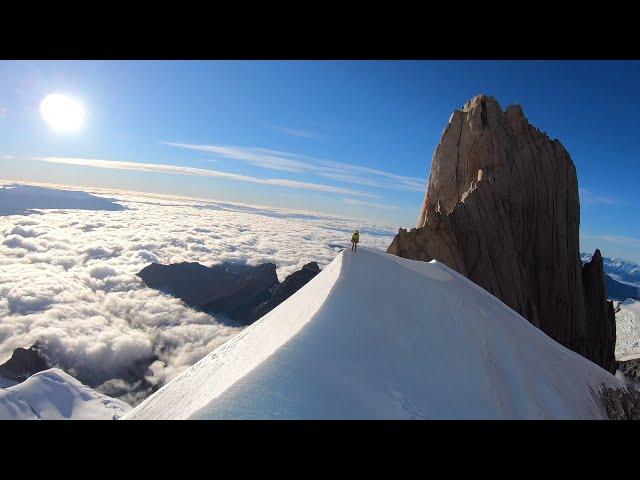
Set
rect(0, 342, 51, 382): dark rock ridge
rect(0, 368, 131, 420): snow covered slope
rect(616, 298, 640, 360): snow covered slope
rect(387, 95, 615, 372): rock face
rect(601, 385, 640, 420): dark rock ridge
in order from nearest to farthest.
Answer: rect(601, 385, 640, 420): dark rock ridge, rect(387, 95, 615, 372): rock face, rect(0, 368, 131, 420): snow covered slope, rect(0, 342, 51, 382): dark rock ridge, rect(616, 298, 640, 360): snow covered slope

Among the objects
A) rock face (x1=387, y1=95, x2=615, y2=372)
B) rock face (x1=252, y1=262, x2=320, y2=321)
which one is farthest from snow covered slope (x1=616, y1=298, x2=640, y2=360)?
rock face (x1=252, y1=262, x2=320, y2=321)

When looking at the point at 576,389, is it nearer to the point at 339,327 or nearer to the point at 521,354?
the point at 521,354

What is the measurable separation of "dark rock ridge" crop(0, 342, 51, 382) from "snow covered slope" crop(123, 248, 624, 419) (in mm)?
135114

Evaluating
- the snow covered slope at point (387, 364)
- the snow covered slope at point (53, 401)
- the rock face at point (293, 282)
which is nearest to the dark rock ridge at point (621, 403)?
the snow covered slope at point (387, 364)

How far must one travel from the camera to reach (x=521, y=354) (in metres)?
10.9

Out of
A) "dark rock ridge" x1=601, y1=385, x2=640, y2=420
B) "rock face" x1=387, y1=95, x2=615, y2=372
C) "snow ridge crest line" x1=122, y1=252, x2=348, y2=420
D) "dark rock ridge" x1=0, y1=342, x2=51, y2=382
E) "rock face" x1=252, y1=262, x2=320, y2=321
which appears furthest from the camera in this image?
"rock face" x1=252, y1=262, x2=320, y2=321

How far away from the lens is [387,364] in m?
7.24

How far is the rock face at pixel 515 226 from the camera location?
1277 inches

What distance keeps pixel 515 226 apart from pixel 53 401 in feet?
328

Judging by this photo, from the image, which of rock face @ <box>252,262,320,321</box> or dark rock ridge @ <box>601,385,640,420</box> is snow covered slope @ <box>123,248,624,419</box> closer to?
dark rock ridge @ <box>601,385,640,420</box>

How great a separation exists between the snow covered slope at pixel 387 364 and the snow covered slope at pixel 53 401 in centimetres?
8066

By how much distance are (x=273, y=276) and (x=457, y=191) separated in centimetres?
14945

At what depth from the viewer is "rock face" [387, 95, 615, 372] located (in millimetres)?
32438
